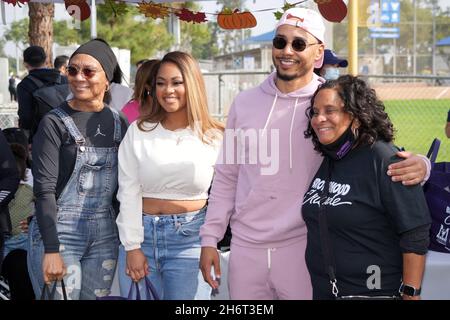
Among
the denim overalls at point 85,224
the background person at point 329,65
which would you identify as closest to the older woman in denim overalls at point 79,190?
the denim overalls at point 85,224

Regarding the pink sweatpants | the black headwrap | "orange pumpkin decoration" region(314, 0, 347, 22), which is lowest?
the pink sweatpants

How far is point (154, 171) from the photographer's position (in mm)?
3188

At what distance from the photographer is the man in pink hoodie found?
2.96 metres

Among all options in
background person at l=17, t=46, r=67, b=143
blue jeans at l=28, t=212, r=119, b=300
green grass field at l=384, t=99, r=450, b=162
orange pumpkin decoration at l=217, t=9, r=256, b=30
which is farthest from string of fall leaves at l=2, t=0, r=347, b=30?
green grass field at l=384, t=99, r=450, b=162

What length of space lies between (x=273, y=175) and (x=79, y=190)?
0.94 metres

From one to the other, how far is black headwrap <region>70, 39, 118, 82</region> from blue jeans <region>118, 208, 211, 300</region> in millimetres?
776

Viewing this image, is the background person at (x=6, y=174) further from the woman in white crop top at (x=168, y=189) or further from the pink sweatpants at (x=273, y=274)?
the pink sweatpants at (x=273, y=274)

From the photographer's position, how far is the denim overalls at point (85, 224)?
10.6 feet

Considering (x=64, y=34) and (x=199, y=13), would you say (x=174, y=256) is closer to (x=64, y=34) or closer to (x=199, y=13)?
(x=199, y=13)

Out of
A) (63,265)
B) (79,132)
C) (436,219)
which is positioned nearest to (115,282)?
(63,265)

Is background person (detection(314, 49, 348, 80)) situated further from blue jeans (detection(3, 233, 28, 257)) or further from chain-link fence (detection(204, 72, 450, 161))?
chain-link fence (detection(204, 72, 450, 161))

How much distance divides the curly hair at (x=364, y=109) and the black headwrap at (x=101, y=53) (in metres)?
1.19

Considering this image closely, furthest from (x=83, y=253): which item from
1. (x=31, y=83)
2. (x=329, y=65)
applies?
(x=31, y=83)

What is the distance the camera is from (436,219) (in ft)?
11.7
